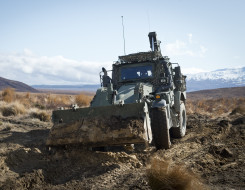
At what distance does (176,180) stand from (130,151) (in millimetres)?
3327

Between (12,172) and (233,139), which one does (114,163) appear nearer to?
(12,172)

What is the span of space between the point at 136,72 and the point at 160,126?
9.93 ft

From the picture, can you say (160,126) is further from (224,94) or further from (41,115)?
(224,94)

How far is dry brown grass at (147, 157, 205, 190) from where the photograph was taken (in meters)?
3.65

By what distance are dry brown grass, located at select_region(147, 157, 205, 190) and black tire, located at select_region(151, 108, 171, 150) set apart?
8.33 feet

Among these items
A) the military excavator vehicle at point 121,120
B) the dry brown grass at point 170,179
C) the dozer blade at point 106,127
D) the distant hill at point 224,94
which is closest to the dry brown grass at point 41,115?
the military excavator vehicle at point 121,120

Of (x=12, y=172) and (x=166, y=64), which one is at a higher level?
(x=166, y=64)

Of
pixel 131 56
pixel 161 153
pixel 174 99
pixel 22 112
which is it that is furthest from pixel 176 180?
pixel 22 112

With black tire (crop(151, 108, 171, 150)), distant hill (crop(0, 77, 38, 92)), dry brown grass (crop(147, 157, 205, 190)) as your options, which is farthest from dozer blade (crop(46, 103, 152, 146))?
distant hill (crop(0, 77, 38, 92))

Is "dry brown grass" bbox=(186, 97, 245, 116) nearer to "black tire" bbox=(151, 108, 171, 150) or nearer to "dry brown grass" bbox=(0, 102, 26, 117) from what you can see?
"dry brown grass" bbox=(0, 102, 26, 117)

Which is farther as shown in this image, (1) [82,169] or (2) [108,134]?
(2) [108,134]

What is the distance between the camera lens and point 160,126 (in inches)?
252

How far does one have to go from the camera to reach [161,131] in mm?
6434

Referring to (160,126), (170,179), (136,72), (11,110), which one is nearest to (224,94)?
(11,110)
